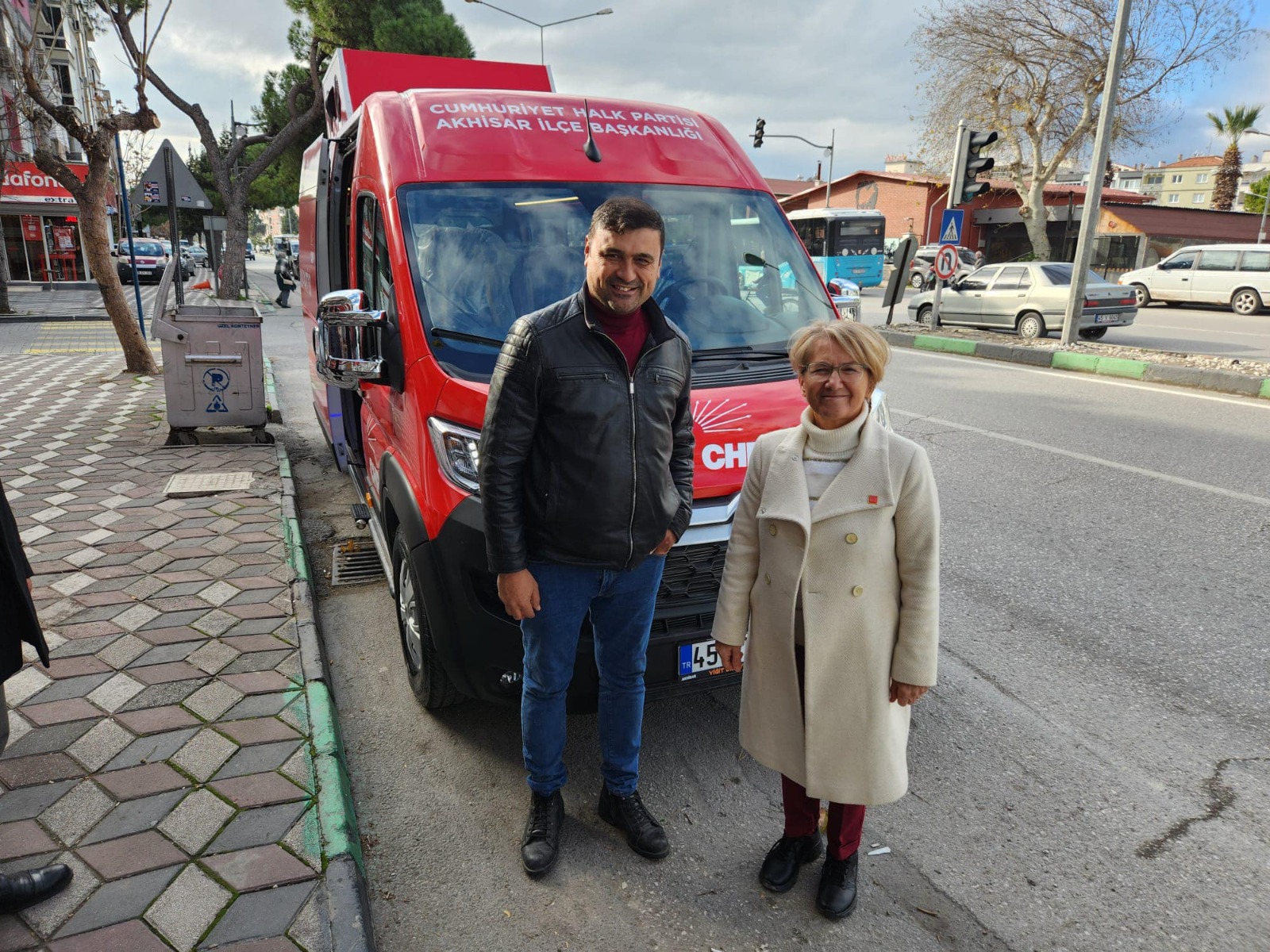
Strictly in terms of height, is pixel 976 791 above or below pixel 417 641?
below

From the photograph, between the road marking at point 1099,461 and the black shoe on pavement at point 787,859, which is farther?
the road marking at point 1099,461

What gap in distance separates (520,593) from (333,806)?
96 centimetres

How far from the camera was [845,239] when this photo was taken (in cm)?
3078

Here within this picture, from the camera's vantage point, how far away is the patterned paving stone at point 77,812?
2.55 m

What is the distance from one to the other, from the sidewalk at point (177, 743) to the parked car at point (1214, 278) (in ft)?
71.6

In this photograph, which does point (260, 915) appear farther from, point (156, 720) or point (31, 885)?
point (156, 720)

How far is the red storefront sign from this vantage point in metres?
28.8

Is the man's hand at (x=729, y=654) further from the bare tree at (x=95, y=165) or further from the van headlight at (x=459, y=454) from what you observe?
the bare tree at (x=95, y=165)

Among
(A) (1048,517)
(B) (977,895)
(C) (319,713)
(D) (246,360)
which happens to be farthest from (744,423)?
(D) (246,360)

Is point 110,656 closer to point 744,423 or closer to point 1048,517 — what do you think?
point 744,423

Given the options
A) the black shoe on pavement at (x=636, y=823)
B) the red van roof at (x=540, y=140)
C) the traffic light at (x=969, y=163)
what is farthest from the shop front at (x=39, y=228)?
the black shoe on pavement at (x=636, y=823)

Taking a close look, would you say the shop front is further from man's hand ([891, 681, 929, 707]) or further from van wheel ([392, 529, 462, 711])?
man's hand ([891, 681, 929, 707])

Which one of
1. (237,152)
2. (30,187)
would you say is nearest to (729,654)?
(237,152)

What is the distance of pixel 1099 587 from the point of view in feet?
15.0
